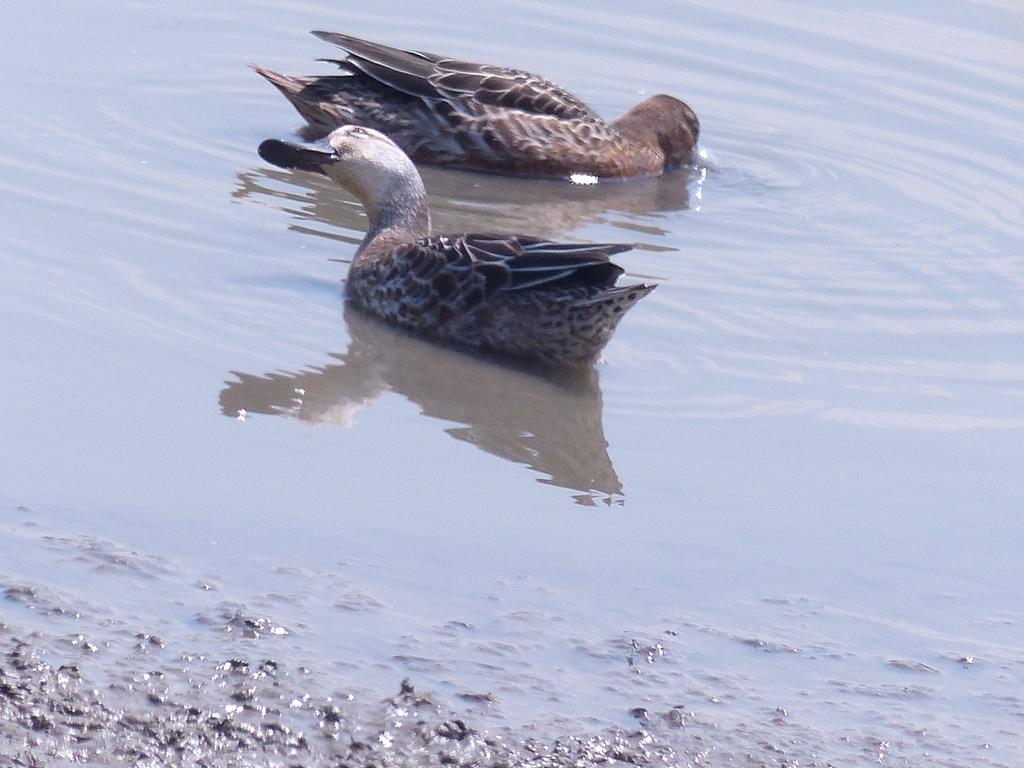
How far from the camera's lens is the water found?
15.6 feet

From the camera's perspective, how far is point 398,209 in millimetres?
8539

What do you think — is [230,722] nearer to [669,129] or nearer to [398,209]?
[398,209]

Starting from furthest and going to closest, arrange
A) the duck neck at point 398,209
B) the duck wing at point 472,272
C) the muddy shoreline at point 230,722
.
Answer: the duck neck at point 398,209 < the duck wing at point 472,272 < the muddy shoreline at point 230,722

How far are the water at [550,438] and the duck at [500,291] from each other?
14cm

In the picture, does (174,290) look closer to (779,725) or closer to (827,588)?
(827,588)

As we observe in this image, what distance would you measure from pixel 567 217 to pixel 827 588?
477cm

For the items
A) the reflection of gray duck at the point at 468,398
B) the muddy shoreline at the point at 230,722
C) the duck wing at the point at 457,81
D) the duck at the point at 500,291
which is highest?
the duck wing at the point at 457,81

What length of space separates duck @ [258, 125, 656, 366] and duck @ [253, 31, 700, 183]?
248 cm

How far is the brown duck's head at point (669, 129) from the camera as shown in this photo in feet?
36.5

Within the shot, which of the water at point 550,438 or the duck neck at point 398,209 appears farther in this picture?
the duck neck at point 398,209

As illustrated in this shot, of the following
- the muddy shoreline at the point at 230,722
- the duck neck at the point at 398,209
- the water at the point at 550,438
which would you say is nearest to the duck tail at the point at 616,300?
the water at the point at 550,438

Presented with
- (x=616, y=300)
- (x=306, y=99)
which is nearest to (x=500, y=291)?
(x=616, y=300)

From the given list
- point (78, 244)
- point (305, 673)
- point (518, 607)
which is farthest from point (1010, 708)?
point (78, 244)

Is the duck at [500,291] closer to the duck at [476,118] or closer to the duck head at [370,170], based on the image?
the duck head at [370,170]
